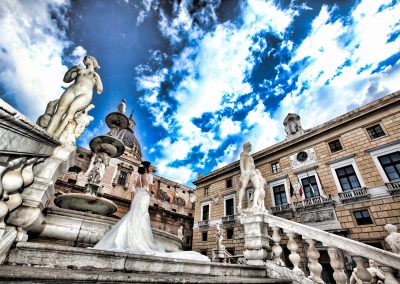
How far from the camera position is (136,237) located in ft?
11.6

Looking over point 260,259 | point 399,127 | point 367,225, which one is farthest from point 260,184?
point 399,127

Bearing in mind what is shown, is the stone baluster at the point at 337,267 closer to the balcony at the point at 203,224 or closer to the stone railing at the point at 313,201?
the stone railing at the point at 313,201

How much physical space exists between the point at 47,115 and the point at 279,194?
58.4 feet

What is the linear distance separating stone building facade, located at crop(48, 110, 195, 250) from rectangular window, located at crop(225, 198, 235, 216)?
7.51 m

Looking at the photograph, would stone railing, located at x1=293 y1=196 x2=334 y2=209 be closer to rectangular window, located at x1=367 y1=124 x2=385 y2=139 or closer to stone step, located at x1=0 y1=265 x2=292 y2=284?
rectangular window, located at x1=367 y1=124 x2=385 y2=139

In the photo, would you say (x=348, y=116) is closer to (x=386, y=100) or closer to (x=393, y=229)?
(x=386, y=100)

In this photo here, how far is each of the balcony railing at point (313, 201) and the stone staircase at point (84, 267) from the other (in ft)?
45.5

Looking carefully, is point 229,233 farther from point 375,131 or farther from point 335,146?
point 375,131

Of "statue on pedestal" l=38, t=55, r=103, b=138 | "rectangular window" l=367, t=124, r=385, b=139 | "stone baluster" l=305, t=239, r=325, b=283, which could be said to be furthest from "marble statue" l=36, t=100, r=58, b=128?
"rectangular window" l=367, t=124, r=385, b=139

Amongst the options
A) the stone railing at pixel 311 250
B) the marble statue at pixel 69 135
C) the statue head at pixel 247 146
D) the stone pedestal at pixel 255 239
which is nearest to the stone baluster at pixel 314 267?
the stone railing at pixel 311 250

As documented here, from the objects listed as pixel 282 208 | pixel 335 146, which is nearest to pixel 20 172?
pixel 282 208

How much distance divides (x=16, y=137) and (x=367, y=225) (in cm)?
1663

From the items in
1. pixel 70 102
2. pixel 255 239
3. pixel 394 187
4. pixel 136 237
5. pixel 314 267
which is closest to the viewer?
pixel 314 267

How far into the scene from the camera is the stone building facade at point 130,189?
77.2 ft
